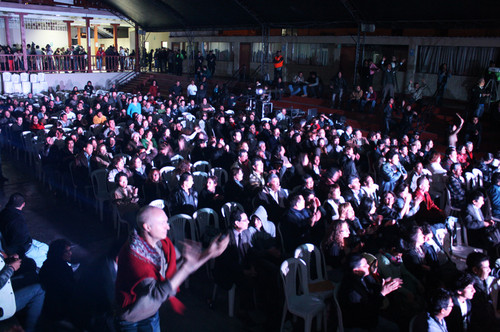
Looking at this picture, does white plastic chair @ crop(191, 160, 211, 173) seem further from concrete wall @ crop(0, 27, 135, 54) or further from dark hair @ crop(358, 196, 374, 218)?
concrete wall @ crop(0, 27, 135, 54)

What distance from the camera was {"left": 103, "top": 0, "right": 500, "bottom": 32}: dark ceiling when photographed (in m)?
10.7

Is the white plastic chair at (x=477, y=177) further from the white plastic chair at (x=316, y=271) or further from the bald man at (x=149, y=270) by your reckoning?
the bald man at (x=149, y=270)

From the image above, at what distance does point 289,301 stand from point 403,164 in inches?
182

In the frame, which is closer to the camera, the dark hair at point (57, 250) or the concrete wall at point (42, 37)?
the dark hair at point (57, 250)

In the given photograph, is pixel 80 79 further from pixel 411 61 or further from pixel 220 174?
pixel 220 174

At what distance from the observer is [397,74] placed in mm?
14453

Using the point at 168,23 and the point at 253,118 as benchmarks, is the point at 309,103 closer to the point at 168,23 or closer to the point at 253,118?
the point at 253,118

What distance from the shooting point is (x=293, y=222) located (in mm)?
4586

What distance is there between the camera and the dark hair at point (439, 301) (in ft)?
9.99

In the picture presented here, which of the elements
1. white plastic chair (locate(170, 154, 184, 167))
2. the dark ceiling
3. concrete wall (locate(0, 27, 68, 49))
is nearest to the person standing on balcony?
the dark ceiling

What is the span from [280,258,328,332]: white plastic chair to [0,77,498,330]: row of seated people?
29 centimetres

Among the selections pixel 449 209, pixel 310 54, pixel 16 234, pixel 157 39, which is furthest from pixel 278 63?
pixel 157 39

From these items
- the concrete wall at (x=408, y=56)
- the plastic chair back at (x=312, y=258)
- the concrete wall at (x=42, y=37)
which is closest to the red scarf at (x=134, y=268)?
the plastic chair back at (x=312, y=258)

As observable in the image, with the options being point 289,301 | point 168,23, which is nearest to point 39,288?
point 289,301
